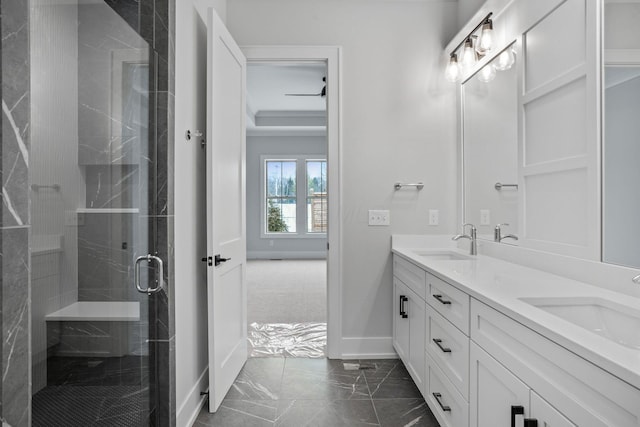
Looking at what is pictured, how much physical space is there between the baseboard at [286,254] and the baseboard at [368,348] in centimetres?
543

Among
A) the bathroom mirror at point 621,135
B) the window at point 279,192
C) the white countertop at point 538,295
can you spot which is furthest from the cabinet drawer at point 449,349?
the window at point 279,192

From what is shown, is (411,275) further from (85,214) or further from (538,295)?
(85,214)

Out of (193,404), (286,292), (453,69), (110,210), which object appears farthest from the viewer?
(286,292)

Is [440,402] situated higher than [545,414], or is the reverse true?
[545,414]

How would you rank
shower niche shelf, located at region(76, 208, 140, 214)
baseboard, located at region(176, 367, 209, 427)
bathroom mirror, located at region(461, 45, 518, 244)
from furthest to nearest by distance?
bathroom mirror, located at region(461, 45, 518, 244) < baseboard, located at region(176, 367, 209, 427) < shower niche shelf, located at region(76, 208, 140, 214)

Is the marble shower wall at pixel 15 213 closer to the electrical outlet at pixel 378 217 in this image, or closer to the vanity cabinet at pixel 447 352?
the vanity cabinet at pixel 447 352

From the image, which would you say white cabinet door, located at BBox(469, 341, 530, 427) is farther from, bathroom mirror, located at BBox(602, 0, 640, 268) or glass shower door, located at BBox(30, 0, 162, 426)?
glass shower door, located at BBox(30, 0, 162, 426)

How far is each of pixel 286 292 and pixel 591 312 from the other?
4064mm

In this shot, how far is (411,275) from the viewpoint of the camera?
90.4 inches

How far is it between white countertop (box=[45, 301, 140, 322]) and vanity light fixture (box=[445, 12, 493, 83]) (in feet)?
7.89

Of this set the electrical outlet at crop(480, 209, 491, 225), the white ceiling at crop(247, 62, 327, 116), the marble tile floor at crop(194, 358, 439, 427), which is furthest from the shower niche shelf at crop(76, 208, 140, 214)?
the white ceiling at crop(247, 62, 327, 116)

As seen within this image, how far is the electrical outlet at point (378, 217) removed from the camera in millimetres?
2814

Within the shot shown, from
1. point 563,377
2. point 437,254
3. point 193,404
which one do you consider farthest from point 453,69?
point 193,404

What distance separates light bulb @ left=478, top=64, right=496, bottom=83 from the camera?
235 cm
